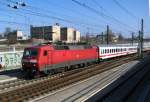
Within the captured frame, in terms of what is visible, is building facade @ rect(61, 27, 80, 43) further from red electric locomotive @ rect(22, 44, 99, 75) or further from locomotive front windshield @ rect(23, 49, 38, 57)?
locomotive front windshield @ rect(23, 49, 38, 57)

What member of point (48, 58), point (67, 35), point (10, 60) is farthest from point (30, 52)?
point (67, 35)

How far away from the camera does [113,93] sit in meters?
19.8

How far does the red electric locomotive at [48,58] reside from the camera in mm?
27159

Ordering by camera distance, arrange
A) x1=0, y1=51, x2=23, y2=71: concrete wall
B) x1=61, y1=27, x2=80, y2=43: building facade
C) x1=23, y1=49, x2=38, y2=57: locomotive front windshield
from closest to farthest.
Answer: x1=23, y1=49, x2=38, y2=57: locomotive front windshield, x1=0, y1=51, x2=23, y2=71: concrete wall, x1=61, y1=27, x2=80, y2=43: building facade

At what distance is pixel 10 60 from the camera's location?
3738 cm

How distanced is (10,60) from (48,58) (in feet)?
35.0

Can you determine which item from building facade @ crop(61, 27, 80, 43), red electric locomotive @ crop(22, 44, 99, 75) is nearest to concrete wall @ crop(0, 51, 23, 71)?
red electric locomotive @ crop(22, 44, 99, 75)

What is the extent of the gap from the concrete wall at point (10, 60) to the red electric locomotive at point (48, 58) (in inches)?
303

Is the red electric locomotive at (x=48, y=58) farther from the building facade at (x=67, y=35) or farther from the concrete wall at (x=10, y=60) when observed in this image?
the building facade at (x=67, y=35)

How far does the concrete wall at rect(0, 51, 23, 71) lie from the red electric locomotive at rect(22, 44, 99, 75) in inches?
303

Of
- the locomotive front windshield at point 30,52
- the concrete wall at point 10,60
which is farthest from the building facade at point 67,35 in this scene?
the locomotive front windshield at point 30,52

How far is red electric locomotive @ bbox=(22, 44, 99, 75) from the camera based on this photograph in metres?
27.2

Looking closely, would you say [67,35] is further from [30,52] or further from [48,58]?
[30,52]

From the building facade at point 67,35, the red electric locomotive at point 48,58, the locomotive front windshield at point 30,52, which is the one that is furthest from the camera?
the building facade at point 67,35
